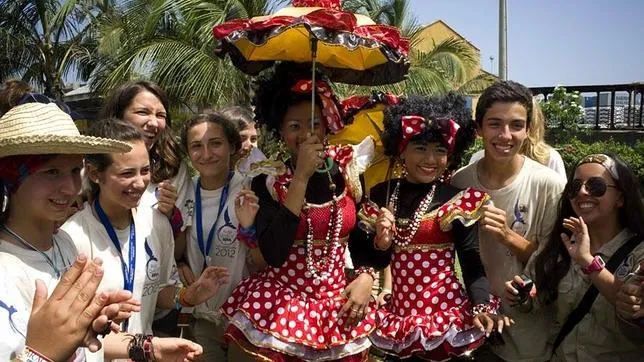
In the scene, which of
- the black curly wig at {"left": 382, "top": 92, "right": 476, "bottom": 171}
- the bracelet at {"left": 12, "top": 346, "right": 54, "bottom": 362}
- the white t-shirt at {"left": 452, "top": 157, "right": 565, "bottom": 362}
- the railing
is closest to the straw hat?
the bracelet at {"left": 12, "top": 346, "right": 54, "bottom": 362}

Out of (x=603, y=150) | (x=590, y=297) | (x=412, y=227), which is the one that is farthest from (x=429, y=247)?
(x=603, y=150)

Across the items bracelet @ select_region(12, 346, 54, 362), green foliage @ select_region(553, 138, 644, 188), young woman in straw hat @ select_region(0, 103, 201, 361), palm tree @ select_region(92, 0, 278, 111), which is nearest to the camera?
bracelet @ select_region(12, 346, 54, 362)

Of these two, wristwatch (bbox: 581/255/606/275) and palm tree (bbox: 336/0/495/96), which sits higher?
palm tree (bbox: 336/0/495/96)

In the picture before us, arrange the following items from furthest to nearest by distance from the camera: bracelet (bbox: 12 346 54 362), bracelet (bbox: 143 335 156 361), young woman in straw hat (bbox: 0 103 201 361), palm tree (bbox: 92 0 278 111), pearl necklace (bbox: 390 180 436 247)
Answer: palm tree (bbox: 92 0 278 111) → pearl necklace (bbox: 390 180 436 247) → bracelet (bbox: 143 335 156 361) → young woman in straw hat (bbox: 0 103 201 361) → bracelet (bbox: 12 346 54 362)

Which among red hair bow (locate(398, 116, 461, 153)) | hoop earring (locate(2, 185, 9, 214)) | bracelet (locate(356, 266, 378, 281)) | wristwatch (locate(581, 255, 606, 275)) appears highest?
red hair bow (locate(398, 116, 461, 153))

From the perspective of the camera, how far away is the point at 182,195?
3619mm

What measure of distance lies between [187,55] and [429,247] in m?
9.92

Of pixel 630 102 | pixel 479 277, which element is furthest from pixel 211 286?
pixel 630 102

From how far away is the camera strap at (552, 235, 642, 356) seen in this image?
9.91ft

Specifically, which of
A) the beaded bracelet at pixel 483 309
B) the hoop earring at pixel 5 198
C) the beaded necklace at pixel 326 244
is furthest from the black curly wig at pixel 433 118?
the hoop earring at pixel 5 198

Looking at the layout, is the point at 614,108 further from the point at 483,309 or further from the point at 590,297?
the point at 483,309

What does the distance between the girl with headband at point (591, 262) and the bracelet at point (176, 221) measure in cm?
178

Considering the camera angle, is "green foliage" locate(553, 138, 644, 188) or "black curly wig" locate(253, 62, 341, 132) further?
"green foliage" locate(553, 138, 644, 188)

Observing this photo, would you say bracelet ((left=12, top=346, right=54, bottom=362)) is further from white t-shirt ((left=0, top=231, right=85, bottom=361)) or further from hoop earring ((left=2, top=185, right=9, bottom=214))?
hoop earring ((left=2, top=185, right=9, bottom=214))
